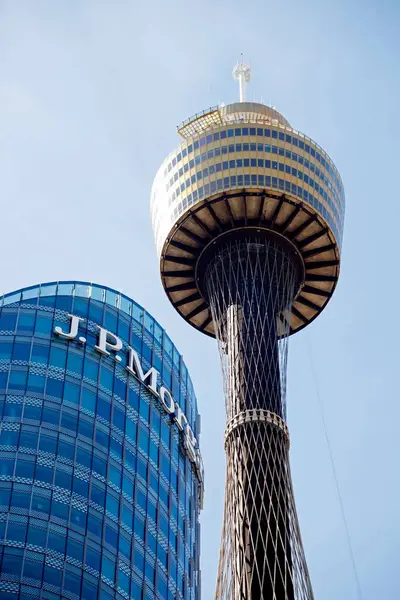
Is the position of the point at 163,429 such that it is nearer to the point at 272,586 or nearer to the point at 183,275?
the point at 272,586

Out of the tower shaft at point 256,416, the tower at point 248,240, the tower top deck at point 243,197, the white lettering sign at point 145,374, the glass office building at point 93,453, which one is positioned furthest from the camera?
the tower top deck at point 243,197

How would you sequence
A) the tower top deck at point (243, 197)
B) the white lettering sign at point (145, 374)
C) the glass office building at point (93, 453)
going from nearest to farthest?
the glass office building at point (93, 453) < the white lettering sign at point (145, 374) < the tower top deck at point (243, 197)

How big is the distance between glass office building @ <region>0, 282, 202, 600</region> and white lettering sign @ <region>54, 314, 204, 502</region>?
0.09 metres

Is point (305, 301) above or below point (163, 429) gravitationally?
above

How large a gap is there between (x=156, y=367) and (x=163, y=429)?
16.6 feet

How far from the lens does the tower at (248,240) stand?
287 feet

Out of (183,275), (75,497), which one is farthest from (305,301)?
(75,497)

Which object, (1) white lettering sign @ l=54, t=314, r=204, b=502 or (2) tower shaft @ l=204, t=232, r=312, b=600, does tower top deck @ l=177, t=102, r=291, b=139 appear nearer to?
(2) tower shaft @ l=204, t=232, r=312, b=600

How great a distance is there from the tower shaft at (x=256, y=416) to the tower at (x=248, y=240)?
12 cm

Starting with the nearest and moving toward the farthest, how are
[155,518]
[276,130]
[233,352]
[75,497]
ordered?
[75,497] → [155,518] → [233,352] → [276,130]

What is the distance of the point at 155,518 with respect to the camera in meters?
67.9

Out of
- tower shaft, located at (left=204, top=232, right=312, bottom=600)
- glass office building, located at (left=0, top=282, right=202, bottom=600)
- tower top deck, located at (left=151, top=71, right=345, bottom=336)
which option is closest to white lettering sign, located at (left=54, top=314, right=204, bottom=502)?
glass office building, located at (left=0, top=282, right=202, bottom=600)

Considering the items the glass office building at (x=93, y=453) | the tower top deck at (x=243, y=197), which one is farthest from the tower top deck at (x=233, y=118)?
the glass office building at (x=93, y=453)

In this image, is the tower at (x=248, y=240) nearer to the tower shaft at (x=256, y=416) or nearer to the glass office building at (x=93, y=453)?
the tower shaft at (x=256, y=416)
